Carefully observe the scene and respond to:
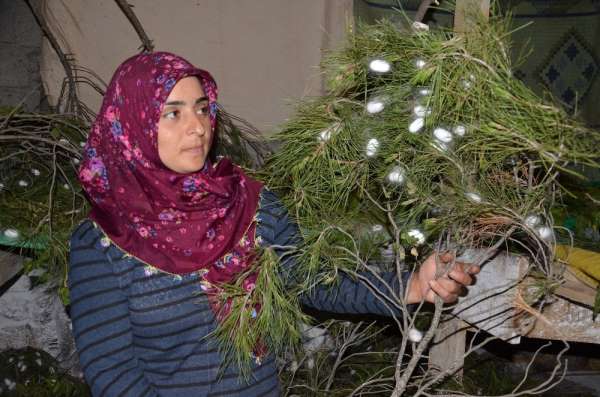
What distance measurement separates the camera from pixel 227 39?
108 inches

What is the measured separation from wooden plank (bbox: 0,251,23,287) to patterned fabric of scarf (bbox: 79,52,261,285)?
3.10 ft

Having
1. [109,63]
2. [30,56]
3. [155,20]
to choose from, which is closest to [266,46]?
[155,20]

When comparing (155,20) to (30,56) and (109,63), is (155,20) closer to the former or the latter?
(109,63)

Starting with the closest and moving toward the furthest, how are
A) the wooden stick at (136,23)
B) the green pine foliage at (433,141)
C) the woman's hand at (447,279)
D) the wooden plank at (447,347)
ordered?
the green pine foliage at (433,141) → the woman's hand at (447,279) → the wooden plank at (447,347) → the wooden stick at (136,23)

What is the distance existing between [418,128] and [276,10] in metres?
1.90

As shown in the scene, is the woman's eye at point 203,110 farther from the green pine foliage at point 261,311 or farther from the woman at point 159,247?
the green pine foliage at point 261,311

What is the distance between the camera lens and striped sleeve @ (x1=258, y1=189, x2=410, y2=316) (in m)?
1.33

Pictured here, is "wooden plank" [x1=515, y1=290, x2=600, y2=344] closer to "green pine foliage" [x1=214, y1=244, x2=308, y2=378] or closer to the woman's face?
"green pine foliage" [x1=214, y1=244, x2=308, y2=378]

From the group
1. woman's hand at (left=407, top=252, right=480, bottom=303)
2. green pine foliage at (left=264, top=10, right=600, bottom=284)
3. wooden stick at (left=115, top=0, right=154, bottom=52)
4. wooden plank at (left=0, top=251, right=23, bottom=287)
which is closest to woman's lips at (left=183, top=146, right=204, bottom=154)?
green pine foliage at (left=264, top=10, right=600, bottom=284)

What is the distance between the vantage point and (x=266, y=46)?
2766 millimetres

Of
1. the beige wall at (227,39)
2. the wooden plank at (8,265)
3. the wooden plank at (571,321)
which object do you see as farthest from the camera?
the beige wall at (227,39)

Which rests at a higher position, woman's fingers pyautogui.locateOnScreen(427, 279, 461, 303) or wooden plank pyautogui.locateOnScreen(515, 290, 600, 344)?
woman's fingers pyautogui.locateOnScreen(427, 279, 461, 303)

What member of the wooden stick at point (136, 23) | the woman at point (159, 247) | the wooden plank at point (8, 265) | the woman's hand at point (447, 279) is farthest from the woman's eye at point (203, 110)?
the wooden stick at point (136, 23)

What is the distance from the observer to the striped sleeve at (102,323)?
4.08 feet
